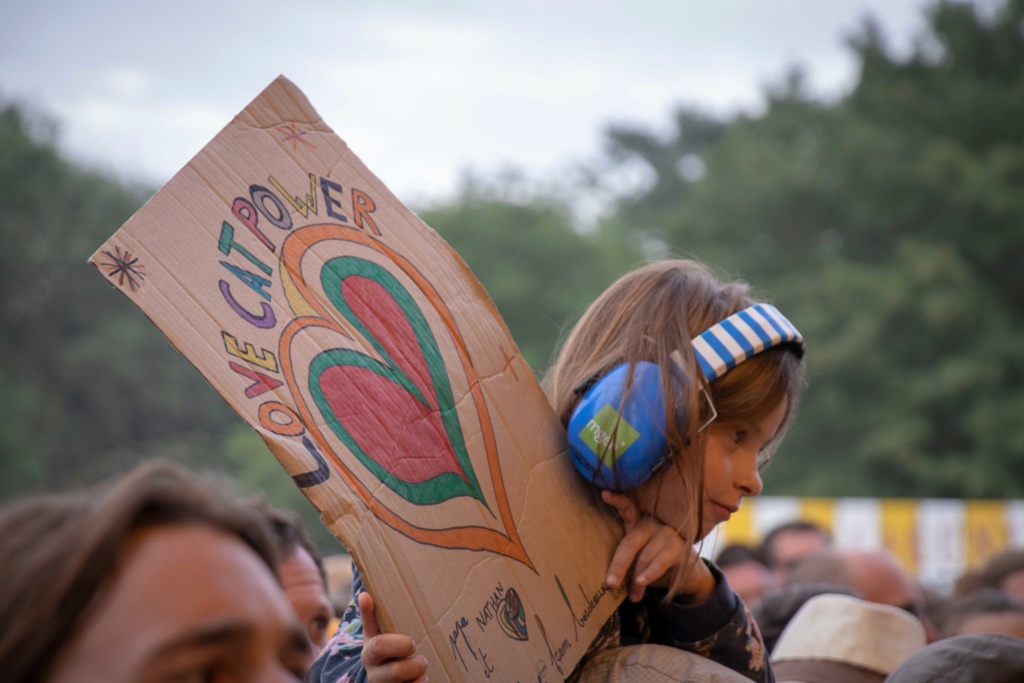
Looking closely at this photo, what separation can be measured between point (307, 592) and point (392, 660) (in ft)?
4.65

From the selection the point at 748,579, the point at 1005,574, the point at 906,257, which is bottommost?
the point at 906,257

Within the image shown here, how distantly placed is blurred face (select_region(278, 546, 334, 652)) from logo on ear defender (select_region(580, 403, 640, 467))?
1.32m

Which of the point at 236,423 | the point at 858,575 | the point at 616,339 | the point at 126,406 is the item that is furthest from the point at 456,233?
the point at 616,339

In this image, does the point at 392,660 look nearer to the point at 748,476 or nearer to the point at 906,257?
the point at 748,476

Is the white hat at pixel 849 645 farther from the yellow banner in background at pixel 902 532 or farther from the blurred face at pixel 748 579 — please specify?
the yellow banner in background at pixel 902 532

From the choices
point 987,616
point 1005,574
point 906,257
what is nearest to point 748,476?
point 987,616

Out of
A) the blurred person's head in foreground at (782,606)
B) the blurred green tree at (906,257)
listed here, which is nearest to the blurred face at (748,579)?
the blurred person's head in foreground at (782,606)

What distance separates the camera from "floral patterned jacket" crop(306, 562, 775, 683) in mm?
1808

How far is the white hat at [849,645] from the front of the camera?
2.92 meters

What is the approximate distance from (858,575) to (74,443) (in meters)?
33.5

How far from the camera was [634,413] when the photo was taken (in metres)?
1.75

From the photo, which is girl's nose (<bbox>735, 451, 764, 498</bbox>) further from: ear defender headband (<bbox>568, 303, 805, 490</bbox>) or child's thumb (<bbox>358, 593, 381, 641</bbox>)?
child's thumb (<bbox>358, 593, 381, 641</bbox>)

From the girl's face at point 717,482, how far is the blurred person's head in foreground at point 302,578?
1.25m
